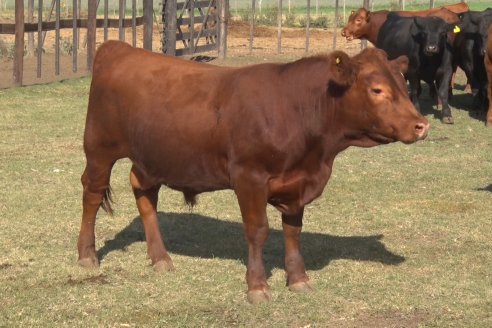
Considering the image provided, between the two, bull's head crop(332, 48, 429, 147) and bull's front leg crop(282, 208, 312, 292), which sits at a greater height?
bull's head crop(332, 48, 429, 147)

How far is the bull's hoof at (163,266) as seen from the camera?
7387mm

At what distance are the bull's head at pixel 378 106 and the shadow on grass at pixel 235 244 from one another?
1334 mm

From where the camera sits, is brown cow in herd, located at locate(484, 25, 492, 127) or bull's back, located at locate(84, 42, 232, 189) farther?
brown cow in herd, located at locate(484, 25, 492, 127)

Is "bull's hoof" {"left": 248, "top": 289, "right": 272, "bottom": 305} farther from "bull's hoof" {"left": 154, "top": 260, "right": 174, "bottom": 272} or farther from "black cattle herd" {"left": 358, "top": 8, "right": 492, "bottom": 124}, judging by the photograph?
"black cattle herd" {"left": 358, "top": 8, "right": 492, "bottom": 124}

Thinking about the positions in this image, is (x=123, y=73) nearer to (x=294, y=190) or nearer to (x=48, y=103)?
(x=294, y=190)

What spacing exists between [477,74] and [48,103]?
21.6ft

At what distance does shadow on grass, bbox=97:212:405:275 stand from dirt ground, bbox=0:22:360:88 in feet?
31.6

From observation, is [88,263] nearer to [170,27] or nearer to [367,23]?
[367,23]

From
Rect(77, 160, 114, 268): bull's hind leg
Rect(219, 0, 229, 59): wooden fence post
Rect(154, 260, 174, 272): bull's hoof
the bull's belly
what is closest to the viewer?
the bull's belly

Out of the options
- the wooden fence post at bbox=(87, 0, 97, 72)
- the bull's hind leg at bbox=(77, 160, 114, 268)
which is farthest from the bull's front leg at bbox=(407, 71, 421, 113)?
the bull's hind leg at bbox=(77, 160, 114, 268)

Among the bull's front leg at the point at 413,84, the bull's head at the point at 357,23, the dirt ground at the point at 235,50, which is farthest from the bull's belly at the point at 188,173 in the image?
the bull's head at the point at 357,23

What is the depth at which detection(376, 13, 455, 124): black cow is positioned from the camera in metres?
16.2

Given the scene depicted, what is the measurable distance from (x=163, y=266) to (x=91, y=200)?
2.33ft

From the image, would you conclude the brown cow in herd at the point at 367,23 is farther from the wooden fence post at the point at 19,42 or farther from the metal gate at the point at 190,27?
the wooden fence post at the point at 19,42
